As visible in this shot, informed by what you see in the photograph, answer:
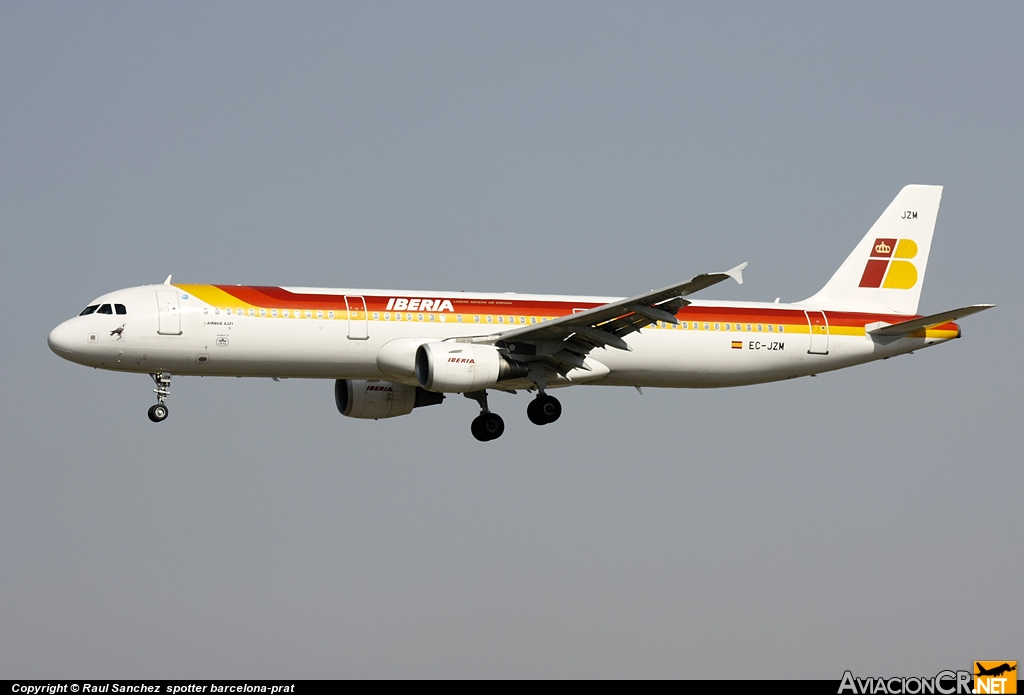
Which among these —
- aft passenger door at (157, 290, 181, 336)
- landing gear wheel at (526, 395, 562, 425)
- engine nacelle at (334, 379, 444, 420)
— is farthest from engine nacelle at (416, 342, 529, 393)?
aft passenger door at (157, 290, 181, 336)

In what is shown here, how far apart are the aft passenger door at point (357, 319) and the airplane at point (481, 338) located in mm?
38

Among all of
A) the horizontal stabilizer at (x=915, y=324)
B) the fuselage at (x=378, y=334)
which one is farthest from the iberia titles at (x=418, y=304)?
the horizontal stabilizer at (x=915, y=324)

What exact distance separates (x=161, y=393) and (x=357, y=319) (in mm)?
5537

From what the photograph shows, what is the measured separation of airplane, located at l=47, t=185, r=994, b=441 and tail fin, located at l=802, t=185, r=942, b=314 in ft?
0.30

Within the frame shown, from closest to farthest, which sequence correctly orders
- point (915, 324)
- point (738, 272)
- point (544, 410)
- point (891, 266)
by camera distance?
point (738, 272) → point (544, 410) → point (915, 324) → point (891, 266)

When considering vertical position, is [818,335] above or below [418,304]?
below

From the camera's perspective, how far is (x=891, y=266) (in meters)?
48.5

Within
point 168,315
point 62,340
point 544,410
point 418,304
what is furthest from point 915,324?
point 62,340

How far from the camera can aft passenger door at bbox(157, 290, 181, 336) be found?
40375 millimetres

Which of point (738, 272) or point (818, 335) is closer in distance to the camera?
point (738, 272)

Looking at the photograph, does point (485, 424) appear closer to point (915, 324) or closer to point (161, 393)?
point (161, 393)

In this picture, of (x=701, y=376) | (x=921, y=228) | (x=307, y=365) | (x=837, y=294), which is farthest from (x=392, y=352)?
(x=921, y=228)

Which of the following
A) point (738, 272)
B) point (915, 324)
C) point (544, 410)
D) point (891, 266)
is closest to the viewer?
point (738, 272)

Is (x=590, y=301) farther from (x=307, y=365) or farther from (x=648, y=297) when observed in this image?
(x=307, y=365)
